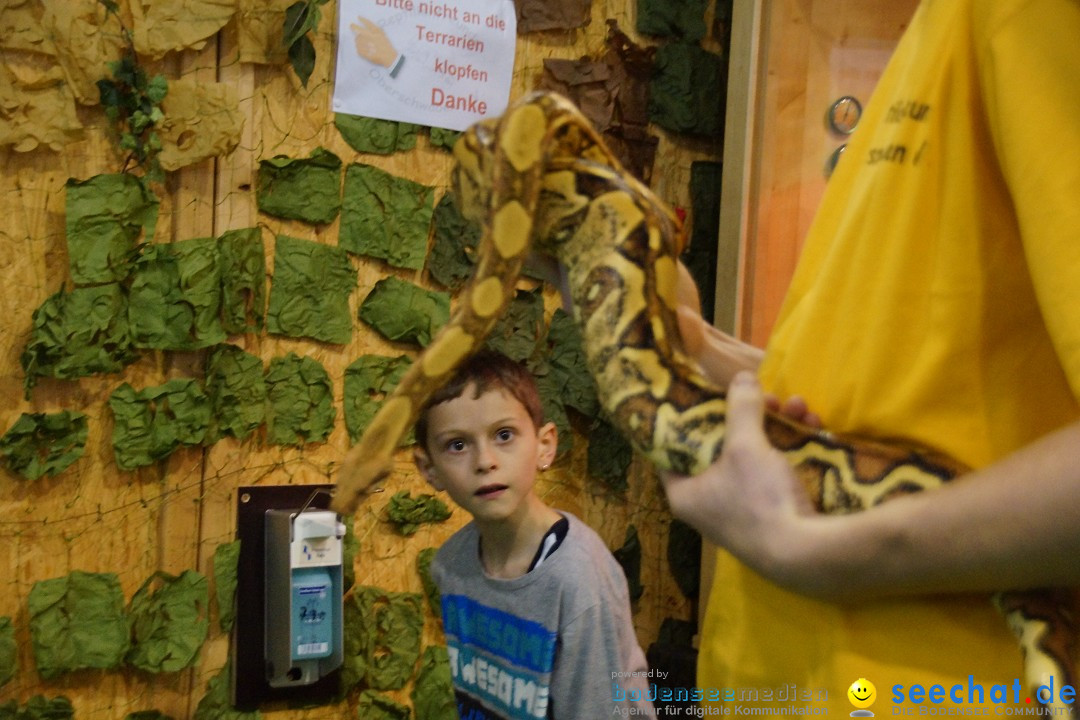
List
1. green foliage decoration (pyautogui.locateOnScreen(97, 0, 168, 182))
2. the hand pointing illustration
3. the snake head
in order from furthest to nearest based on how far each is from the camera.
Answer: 1. the hand pointing illustration
2. green foliage decoration (pyautogui.locateOnScreen(97, 0, 168, 182))
3. the snake head

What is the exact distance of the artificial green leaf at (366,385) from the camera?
2.14m

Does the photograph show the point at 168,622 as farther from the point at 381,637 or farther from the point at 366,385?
the point at 366,385

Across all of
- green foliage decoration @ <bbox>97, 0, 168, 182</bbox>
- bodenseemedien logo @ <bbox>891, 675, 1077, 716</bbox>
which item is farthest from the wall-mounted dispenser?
bodenseemedien logo @ <bbox>891, 675, 1077, 716</bbox>

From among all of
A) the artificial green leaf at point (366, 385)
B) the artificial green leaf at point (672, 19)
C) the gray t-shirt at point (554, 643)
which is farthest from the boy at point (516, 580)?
the artificial green leaf at point (672, 19)

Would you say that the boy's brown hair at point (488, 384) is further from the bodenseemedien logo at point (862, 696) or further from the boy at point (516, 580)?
the bodenseemedien logo at point (862, 696)

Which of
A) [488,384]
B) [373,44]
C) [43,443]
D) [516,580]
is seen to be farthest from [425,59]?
[516,580]

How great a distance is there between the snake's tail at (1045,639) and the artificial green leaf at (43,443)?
1743 mm

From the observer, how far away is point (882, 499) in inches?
31.1

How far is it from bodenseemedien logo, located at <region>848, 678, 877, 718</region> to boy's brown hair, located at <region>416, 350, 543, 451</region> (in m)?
0.93

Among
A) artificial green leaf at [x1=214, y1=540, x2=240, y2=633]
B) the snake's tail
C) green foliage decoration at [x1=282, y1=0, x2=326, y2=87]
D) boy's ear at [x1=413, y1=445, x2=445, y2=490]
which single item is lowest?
artificial green leaf at [x1=214, y1=540, x2=240, y2=633]

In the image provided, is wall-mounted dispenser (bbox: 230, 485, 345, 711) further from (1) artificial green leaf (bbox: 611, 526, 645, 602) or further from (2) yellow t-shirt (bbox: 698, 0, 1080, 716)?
(2) yellow t-shirt (bbox: 698, 0, 1080, 716)

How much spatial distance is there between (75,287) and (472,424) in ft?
3.05

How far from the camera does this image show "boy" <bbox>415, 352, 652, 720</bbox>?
1.43 meters

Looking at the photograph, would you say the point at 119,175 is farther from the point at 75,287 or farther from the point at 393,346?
the point at 393,346
